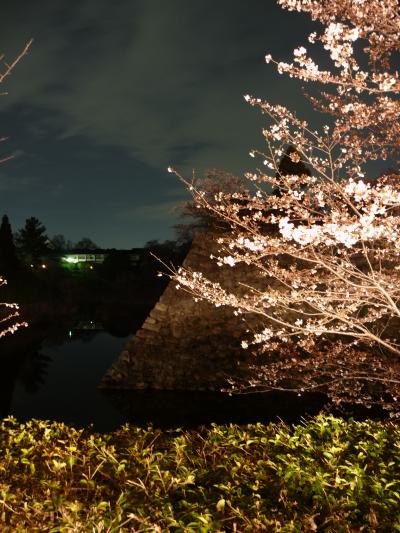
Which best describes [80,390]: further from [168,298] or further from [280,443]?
[280,443]

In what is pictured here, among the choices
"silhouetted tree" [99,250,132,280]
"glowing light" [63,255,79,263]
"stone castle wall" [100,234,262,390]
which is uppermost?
"glowing light" [63,255,79,263]

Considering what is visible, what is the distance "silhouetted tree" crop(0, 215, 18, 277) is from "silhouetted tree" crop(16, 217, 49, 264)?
49.9ft

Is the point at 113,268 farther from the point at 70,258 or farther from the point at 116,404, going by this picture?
the point at 70,258

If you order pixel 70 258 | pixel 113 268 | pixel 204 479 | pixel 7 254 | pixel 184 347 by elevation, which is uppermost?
pixel 7 254

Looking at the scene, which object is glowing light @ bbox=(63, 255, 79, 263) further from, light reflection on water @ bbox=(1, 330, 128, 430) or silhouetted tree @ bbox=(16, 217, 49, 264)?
light reflection on water @ bbox=(1, 330, 128, 430)

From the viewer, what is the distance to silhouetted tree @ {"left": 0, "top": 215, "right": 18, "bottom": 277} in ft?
94.7

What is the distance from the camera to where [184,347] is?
10375mm

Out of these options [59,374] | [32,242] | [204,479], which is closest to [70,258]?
[32,242]

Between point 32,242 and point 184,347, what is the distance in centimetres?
3828

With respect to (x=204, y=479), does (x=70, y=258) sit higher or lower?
higher

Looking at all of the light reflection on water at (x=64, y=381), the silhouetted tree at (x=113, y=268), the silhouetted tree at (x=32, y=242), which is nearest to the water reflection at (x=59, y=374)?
the light reflection on water at (x=64, y=381)

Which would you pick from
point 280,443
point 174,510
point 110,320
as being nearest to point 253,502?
point 174,510

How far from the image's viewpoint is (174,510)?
298 centimetres

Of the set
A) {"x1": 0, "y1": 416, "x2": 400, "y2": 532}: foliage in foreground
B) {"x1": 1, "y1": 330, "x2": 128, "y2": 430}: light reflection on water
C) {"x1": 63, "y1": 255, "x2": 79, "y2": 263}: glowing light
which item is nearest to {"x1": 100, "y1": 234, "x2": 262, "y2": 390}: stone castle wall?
{"x1": 1, "y1": 330, "x2": 128, "y2": 430}: light reflection on water
